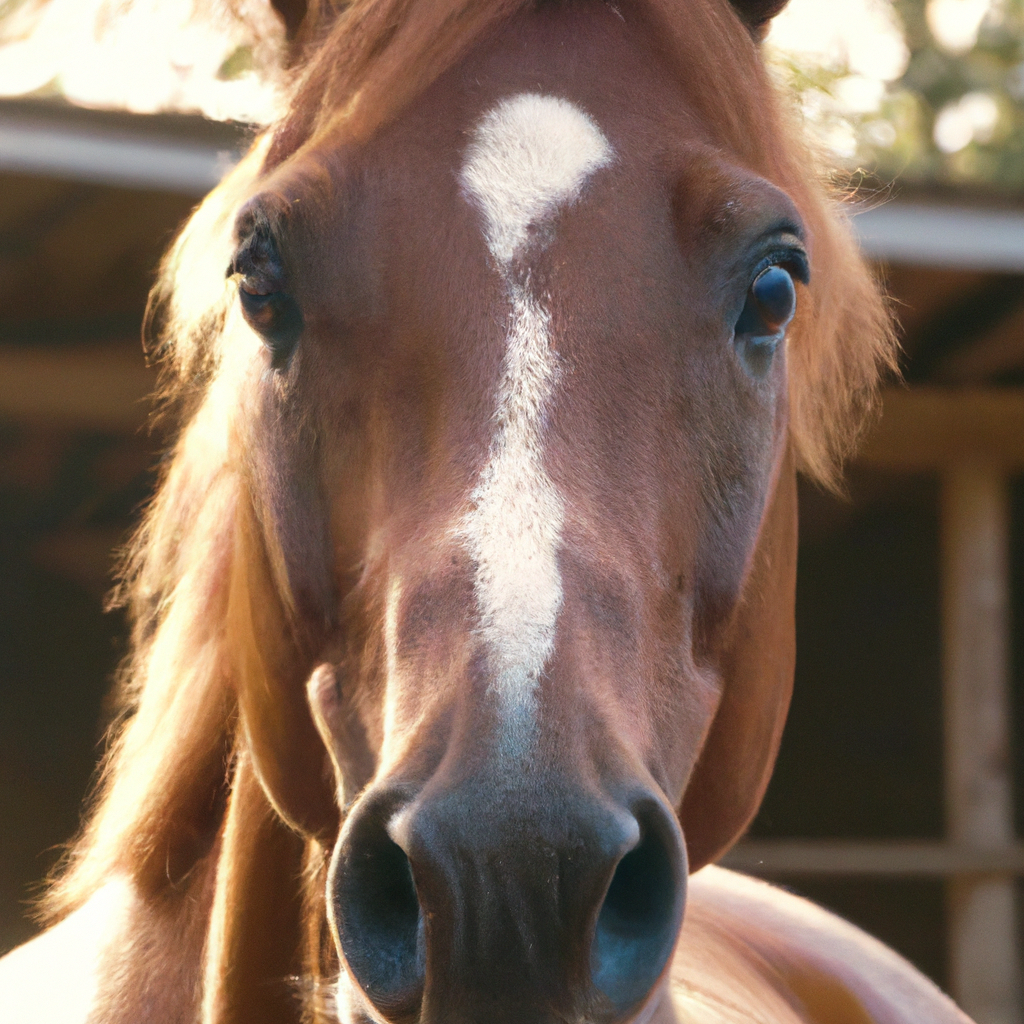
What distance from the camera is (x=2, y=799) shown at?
22.9ft

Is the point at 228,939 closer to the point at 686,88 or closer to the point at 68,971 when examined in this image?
the point at 68,971

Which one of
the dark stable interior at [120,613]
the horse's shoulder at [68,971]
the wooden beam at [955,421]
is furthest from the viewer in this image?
the wooden beam at [955,421]

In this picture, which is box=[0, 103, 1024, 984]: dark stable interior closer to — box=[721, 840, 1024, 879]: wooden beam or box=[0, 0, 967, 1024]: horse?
box=[721, 840, 1024, 879]: wooden beam

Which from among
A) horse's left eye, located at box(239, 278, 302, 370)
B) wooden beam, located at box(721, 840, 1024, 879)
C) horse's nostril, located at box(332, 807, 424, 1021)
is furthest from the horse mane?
wooden beam, located at box(721, 840, 1024, 879)

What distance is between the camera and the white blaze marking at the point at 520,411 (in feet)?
3.06

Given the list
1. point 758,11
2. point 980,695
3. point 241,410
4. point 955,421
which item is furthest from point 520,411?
point 980,695


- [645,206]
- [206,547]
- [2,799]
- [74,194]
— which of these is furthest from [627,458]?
[2,799]

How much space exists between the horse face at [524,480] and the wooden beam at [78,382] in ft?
11.1

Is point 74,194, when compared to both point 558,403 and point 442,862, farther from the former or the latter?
point 442,862

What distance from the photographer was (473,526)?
99cm

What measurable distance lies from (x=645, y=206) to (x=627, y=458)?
0.27 m

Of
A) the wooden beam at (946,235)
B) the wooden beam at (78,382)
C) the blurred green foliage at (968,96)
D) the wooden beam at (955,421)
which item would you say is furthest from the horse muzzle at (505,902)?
the blurred green foliage at (968,96)

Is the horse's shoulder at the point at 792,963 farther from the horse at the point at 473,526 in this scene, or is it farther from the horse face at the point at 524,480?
the horse face at the point at 524,480

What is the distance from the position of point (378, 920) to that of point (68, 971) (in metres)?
0.92
